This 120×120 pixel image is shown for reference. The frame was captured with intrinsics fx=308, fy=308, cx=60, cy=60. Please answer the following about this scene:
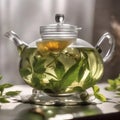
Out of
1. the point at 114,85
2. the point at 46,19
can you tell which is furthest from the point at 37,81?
the point at 46,19

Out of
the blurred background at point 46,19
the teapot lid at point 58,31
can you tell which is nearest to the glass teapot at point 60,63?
the teapot lid at point 58,31

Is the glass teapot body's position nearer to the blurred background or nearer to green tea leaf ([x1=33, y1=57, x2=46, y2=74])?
green tea leaf ([x1=33, y1=57, x2=46, y2=74])

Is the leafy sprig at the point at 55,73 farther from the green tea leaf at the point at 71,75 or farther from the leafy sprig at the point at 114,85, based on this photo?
the leafy sprig at the point at 114,85

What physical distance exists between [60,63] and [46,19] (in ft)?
1.97

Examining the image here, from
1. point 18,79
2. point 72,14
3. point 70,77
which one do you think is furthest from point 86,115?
point 72,14

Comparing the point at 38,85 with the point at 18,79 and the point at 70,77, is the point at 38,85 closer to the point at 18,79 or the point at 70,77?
the point at 70,77

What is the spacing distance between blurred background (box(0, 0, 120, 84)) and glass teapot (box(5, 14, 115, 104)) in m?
0.46

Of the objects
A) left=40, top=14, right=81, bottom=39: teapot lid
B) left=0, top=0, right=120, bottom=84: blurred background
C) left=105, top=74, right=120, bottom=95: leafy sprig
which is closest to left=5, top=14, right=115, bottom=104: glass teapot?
left=40, top=14, right=81, bottom=39: teapot lid

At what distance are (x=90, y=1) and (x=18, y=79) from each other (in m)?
0.42

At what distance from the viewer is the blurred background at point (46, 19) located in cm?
106

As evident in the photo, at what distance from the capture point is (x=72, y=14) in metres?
1.18

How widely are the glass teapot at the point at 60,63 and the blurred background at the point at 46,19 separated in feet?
1.51

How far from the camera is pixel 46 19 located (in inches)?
44.3

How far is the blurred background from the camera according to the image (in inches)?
41.7
